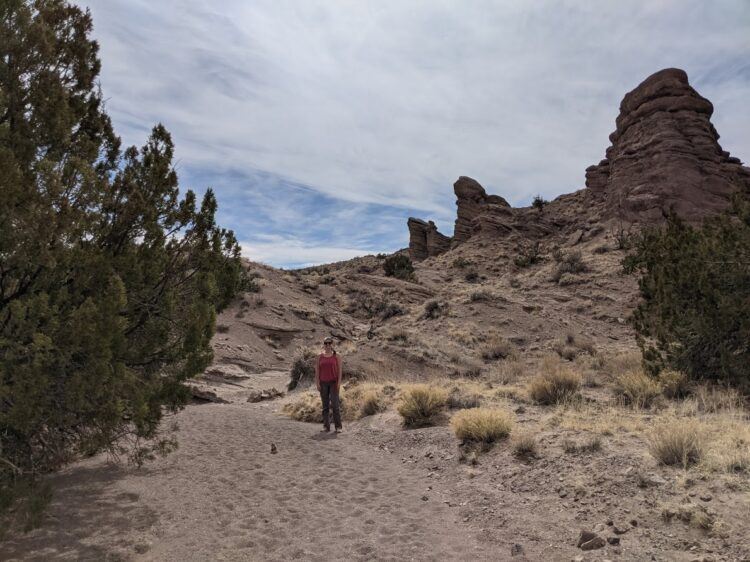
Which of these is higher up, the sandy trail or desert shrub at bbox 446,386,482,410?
desert shrub at bbox 446,386,482,410

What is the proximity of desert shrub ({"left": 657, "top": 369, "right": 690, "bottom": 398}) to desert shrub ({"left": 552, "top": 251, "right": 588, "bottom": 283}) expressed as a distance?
23294 mm

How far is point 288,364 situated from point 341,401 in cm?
1558

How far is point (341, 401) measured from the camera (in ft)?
46.2

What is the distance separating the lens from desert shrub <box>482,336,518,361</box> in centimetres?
2161

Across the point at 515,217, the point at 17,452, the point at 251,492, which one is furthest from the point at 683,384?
the point at 515,217

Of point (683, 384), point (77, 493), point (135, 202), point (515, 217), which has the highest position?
point (515, 217)

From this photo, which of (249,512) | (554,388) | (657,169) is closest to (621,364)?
(554,388)

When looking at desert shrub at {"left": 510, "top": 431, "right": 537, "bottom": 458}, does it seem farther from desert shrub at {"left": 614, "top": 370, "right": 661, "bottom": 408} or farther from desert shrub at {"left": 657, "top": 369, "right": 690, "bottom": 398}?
desert shrub at {"left": 657, "top": 369, "right": 690, "bottom": 398}

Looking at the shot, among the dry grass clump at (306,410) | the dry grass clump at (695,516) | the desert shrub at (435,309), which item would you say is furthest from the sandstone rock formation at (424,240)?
the dry grass clump at (695,516)

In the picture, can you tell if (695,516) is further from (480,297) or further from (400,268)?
(400,268)

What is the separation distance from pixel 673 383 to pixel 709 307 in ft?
6.82

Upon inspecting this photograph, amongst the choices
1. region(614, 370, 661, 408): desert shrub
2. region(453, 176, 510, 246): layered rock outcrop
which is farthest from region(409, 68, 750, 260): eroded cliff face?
region(614, 370, 661, 408): desert shrub

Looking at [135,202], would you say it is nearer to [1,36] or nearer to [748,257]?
[1,36]

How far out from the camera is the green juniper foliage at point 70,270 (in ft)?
13.9
